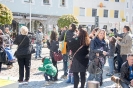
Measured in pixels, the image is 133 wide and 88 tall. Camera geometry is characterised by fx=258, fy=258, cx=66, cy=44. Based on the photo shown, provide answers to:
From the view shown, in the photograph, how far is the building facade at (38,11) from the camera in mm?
27531

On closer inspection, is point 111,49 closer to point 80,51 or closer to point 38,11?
point 80,51

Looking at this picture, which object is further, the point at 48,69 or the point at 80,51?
the point at 48,69

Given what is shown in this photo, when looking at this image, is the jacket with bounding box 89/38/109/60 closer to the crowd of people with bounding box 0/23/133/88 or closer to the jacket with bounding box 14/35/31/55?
the crowd of people with bounding box 0/23/133/88

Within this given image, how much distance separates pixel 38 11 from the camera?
2905cm

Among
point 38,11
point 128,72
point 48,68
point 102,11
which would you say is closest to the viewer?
point 128,72

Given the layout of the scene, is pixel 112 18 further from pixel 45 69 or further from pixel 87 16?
pixel 45 69

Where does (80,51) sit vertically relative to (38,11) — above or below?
below

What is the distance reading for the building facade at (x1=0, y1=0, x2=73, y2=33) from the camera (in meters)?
27.5

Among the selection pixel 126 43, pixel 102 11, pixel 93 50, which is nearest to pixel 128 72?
pixel 93 50

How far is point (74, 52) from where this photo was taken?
654 centimetres

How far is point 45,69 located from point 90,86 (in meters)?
3.32

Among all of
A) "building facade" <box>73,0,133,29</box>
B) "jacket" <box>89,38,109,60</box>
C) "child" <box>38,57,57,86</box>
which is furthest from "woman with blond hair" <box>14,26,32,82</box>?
"building facade" <box>73,0,133,29</box>

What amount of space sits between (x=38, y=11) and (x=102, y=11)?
12.5 m

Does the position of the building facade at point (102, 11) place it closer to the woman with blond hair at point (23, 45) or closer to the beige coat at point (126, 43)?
the beige coat at point (126, 43)
